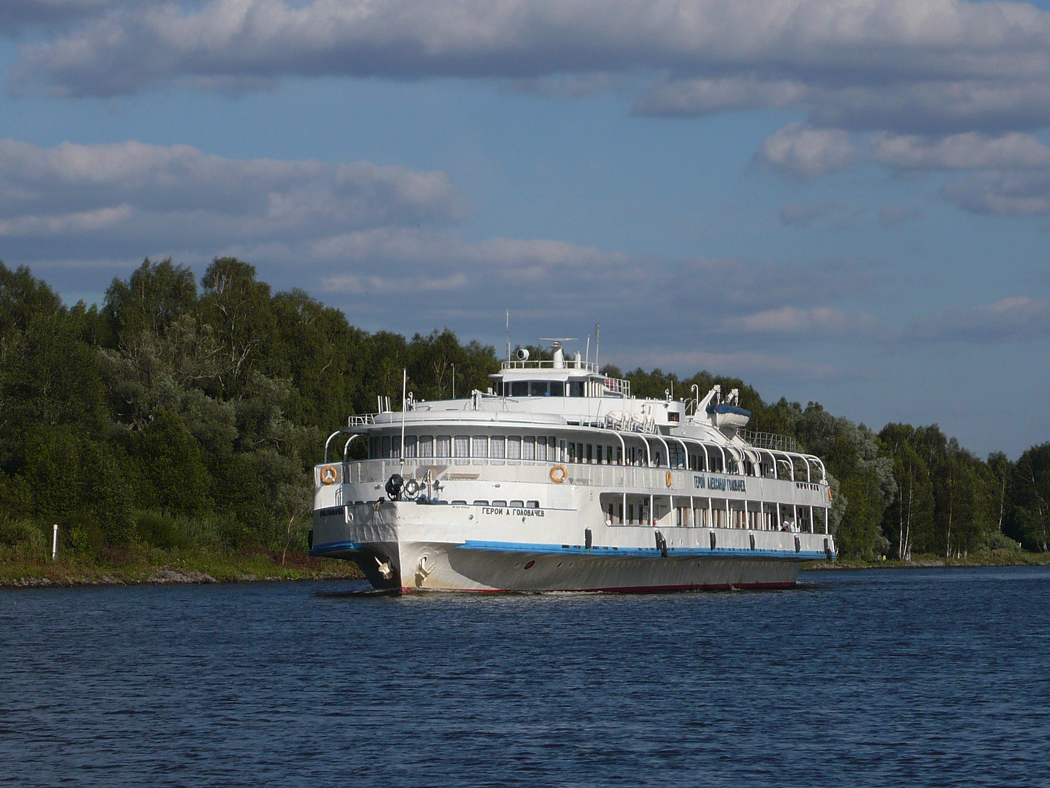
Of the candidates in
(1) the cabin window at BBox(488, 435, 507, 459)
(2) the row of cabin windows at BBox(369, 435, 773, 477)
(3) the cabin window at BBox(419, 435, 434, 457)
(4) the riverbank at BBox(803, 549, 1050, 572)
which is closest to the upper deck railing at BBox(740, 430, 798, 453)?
(2) the row of cabin windows at BBox(369, 435, 773, 477)

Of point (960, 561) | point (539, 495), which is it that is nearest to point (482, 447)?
point (539, 495)

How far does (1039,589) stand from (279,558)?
4306cm

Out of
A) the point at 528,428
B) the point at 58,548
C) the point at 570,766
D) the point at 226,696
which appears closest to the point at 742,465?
the point at 528,428

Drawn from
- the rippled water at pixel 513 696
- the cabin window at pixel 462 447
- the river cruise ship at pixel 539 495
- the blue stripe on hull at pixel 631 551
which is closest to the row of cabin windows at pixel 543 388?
the river cruise ship at pixel 539 495

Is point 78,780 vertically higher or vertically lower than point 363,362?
lower

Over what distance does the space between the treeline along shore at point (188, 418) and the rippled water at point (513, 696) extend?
18.4 m

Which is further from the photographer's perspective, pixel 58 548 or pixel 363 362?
pixel 363 362

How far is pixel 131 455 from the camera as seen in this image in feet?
280

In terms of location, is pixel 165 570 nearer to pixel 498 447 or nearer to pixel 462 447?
pixel 462 447

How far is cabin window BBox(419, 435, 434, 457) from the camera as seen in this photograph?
188ft

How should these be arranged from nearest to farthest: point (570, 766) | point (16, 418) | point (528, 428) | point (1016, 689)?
point (570, 766) < point (1016, 689) < point (528, 428) < point (16, 418)

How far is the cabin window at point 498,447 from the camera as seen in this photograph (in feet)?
188

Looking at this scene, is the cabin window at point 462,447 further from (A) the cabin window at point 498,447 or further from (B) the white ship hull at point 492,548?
(B) the white ship hull at point 492,548

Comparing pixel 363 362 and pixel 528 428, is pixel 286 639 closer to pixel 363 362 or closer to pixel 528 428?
pixel 528 428
